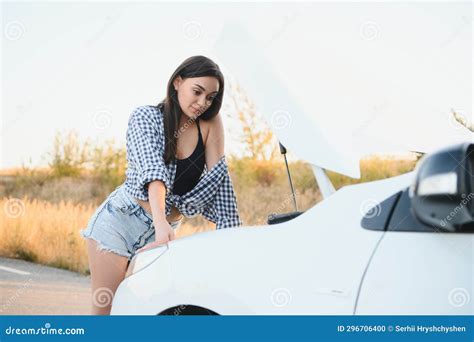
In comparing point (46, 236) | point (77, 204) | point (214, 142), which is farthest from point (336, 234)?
point (77, 204)

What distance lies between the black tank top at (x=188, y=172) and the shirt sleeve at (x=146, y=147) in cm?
14

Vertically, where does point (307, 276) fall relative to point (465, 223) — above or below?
below

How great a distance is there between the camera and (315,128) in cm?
270

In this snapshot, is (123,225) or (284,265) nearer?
(284,265)

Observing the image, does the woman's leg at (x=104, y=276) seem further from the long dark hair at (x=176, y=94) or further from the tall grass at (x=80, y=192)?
the tall grass at (x=80, y=192)

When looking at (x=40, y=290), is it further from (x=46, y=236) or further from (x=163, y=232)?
(x=163, y=232)

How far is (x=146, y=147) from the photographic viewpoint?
3.34m

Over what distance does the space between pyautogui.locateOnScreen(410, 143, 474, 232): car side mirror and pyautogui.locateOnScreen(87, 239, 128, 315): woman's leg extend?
175cm

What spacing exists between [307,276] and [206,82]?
1.38m

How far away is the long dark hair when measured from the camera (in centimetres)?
346

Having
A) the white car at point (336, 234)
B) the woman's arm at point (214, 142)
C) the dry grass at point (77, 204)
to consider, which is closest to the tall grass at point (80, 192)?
the dry grass at point (77, 204)

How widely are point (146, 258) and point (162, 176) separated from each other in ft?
1.75

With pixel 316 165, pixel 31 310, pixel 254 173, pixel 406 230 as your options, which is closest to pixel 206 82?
pixel 316 165

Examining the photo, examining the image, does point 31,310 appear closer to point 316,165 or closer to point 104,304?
point 104,304
